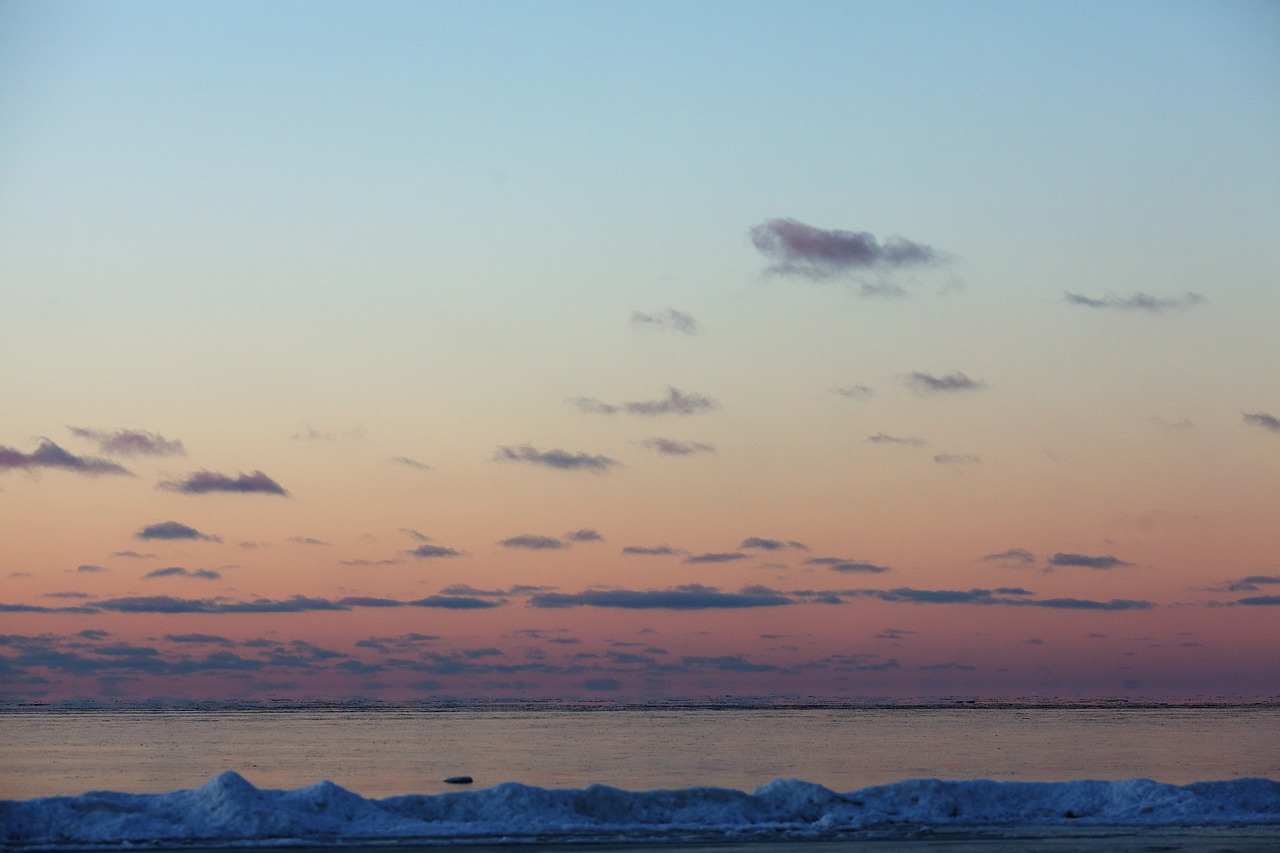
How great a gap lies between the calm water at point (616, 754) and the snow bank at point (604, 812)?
891cm

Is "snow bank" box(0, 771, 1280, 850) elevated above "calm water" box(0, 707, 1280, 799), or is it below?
above

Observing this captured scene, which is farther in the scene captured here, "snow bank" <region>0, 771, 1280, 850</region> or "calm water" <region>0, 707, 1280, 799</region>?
"calm water" <region>0, 707, 1280, 799</region>

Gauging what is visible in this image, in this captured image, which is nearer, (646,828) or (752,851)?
(752,851)

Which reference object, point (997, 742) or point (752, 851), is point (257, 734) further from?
point (752, 851)

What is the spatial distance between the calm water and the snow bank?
29.2ft

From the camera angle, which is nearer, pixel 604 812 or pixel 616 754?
pixel 604 812

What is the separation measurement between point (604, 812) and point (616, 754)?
2617 cm

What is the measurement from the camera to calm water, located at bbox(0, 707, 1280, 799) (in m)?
44.2

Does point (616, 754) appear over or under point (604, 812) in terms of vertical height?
under

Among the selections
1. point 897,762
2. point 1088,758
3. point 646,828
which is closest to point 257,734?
point 897,762

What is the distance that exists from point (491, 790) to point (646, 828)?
4.18 metres

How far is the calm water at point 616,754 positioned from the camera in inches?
1738

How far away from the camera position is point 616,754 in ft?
185

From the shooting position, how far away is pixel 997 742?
2621 inches
